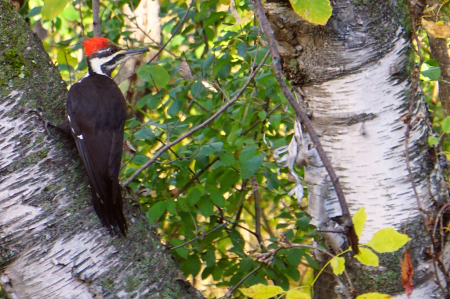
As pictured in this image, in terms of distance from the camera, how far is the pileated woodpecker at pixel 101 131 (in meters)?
1.68

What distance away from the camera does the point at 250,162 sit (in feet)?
6.11

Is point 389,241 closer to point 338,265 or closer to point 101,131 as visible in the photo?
point 338,265

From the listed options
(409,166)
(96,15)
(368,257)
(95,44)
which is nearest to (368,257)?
(368,257)

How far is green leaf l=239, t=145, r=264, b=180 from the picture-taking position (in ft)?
6.09

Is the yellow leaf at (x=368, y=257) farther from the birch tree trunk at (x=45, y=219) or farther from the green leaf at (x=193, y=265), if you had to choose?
the green leaf at (x=193, y=265)

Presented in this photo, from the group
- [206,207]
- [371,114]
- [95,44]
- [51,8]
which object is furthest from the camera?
[95,44]

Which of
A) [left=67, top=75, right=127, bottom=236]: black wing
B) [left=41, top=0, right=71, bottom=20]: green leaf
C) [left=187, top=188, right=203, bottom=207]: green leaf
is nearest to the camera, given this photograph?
[left=41, top=0, right=71, bottom=20]: green leaf

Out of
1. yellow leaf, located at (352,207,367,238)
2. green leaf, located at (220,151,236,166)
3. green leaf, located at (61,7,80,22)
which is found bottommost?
green leaf, located at (220,151,236,166)

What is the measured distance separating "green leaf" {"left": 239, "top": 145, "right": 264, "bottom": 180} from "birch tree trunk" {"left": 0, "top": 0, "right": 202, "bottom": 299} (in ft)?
1.68

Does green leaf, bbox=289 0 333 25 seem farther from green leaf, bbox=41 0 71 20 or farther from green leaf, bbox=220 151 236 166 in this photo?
green leaf, bbox=220 151 236 166

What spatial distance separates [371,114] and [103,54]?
1.69 metres

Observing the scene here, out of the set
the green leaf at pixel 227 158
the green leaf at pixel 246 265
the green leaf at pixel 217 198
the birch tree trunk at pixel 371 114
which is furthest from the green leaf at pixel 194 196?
the birch tree trunk at pixel 371 114

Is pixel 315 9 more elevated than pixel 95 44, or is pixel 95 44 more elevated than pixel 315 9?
pixel 95 44

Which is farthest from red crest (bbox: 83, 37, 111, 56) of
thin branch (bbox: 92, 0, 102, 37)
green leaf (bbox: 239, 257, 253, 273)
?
green leaf (bbox: 239, 257, 253, 273)
